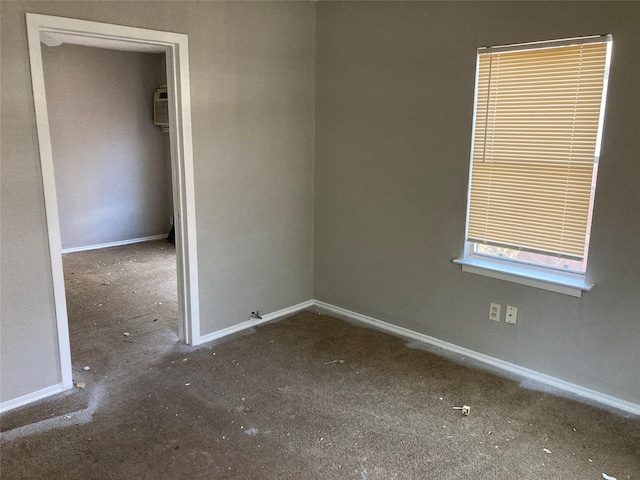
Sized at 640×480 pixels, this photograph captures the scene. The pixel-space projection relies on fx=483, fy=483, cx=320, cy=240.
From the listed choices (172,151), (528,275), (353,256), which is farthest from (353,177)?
(528,275)

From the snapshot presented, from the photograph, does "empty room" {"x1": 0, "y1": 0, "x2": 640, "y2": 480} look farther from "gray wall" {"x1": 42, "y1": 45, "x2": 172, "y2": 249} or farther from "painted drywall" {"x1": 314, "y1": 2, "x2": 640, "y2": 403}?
"gray wall" {"x1": 42, "y1": 45, "x2": 172, "y2": 249}

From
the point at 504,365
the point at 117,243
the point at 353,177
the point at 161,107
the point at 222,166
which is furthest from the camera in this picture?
the point at 117,243

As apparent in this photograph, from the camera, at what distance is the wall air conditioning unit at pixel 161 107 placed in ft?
20.1

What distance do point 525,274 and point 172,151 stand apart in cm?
237

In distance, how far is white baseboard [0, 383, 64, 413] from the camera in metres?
2.59

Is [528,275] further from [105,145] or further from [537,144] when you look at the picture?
[105,145]

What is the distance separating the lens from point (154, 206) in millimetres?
6621

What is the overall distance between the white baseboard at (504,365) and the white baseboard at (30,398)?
→ 2.09 metres

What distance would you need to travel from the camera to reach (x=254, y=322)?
3.79 metres

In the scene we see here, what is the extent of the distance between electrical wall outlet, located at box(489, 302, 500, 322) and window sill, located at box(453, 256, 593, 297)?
7.5 inches

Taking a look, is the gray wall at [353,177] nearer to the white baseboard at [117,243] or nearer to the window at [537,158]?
the window at [537,158]

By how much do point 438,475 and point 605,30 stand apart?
234 cm

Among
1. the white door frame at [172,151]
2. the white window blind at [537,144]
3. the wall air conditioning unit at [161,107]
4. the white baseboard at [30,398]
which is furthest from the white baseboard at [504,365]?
the wall air conditioning unit at [161,107]

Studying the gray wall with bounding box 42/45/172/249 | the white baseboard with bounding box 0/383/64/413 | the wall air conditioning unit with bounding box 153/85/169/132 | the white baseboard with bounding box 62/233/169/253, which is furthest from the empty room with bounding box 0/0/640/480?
the wall air conditioning unit with bounding box 153/85/169/132
